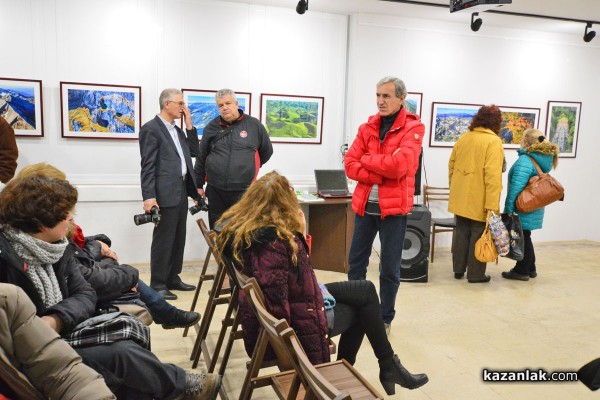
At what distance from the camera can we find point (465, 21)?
593 cm

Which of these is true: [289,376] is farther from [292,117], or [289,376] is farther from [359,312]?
[292,117]

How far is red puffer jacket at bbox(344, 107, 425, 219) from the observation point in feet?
10.2

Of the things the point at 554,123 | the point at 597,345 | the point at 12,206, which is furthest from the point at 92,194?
the point at 554,123

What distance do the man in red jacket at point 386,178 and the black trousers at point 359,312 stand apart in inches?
35.1

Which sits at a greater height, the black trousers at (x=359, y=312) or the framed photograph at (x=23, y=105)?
the framed photograph at (x=23, y=105)

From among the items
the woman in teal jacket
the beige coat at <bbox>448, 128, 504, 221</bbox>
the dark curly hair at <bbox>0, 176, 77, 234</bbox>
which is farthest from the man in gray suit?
the woman in teal jacket

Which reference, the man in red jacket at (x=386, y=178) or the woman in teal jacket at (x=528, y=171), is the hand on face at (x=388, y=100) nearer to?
the man in red jacket at (x=386, y=178)

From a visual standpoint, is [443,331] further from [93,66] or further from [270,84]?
[93,66]

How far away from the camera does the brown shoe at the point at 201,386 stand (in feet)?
6.72

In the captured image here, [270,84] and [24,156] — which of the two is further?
[270,84]

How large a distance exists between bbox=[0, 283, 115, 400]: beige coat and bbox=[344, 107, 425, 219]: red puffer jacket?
2.09 m

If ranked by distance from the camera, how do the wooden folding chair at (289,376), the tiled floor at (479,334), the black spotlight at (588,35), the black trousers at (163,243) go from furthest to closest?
the black spotlight at (588,35) < the black trousers at (163,243) < the tiled floor at (479,334) < the wooden folding chair at (289,376)

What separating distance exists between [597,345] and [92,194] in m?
4.47


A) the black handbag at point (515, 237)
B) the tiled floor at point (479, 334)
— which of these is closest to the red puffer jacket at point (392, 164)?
the tiled floor at point (479, 334)
